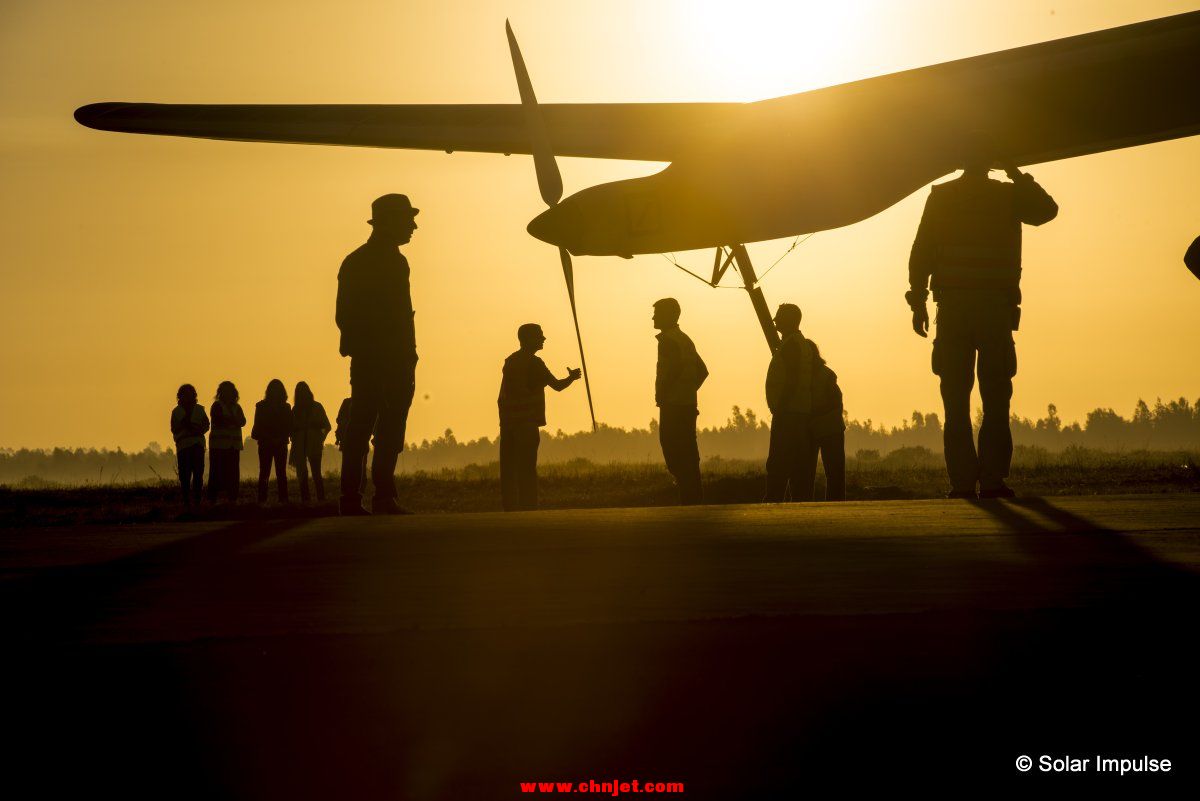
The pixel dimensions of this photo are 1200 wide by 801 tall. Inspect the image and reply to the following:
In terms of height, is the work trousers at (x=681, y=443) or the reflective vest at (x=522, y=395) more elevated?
the reflective vest at (x=522, y=395)

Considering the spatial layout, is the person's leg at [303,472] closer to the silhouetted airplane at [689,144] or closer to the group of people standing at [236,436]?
the group of people standing at [236,436]

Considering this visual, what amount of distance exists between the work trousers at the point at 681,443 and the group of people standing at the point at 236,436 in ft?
28.3

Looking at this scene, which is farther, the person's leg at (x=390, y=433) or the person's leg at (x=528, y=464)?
the person's leg at (x=528, y=464)

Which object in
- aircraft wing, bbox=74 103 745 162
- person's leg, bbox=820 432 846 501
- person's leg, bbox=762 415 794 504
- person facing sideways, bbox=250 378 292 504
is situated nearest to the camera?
person's leg, bbox=762 415 794 504

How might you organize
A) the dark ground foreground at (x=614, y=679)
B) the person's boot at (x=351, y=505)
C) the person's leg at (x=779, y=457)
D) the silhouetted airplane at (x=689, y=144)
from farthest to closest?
the silhouetted airplane at (x=689, y=144)
the person's leg at (x=779, y=457)
the person's boot at (x=351, y=505)
the dark ground foreground at (x=614, y=679)

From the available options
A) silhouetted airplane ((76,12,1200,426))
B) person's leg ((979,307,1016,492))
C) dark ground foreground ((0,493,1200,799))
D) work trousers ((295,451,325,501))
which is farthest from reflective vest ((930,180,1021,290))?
work trousers ((295,451,325,501))

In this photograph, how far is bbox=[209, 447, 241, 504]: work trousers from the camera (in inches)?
782

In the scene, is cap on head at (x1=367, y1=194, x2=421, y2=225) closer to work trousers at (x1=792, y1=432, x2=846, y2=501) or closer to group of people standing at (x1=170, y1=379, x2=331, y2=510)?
work trousers at (x1=792, y1=432, x2=846, y2=501)

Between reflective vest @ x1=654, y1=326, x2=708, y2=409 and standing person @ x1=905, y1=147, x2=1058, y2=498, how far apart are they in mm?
3615

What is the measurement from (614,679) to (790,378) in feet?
29.0

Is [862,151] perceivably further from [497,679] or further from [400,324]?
[497,679]

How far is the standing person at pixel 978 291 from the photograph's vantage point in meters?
8.60

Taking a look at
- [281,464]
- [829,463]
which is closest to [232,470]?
[281,464]

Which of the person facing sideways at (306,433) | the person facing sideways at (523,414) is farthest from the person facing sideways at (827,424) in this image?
the person facing sideways at (306,433)
